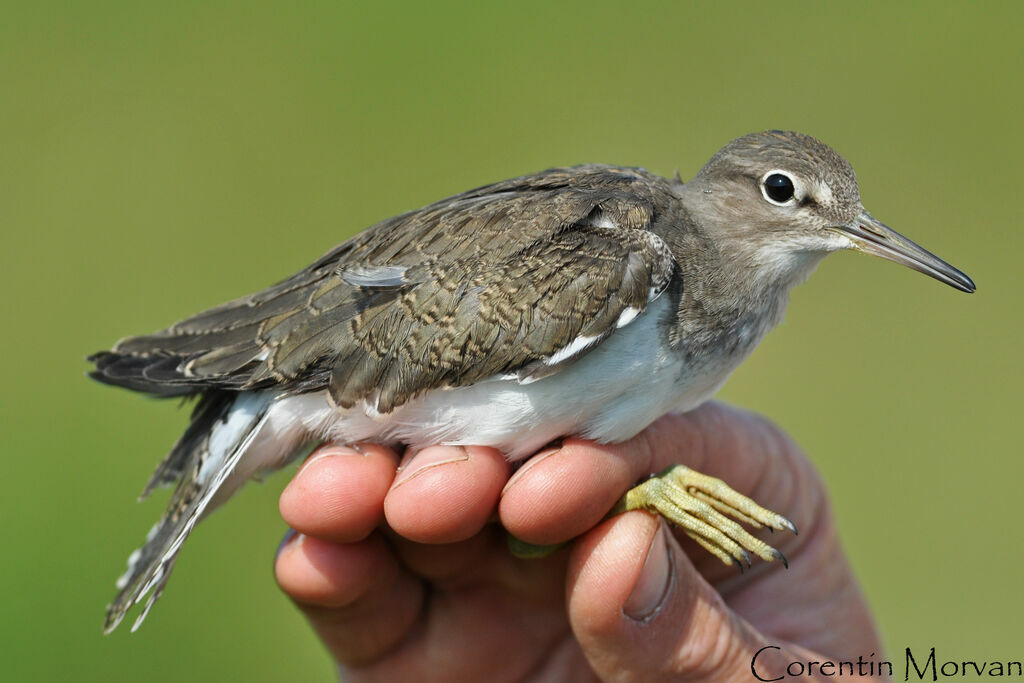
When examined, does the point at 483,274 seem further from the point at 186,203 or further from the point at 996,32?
the point at 996,32

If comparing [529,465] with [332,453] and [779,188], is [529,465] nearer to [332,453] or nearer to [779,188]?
[332,453]

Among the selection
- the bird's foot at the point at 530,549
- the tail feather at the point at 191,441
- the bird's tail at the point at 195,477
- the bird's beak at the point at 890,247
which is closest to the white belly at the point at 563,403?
the bird's tail at the point at 195,477

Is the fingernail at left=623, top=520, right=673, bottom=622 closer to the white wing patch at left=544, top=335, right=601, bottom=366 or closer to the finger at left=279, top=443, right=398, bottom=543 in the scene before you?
the white wing patch at left=544, top=335, right=601, bottom=366

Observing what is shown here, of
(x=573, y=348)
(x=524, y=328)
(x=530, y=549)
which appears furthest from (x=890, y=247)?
(x=530, y=549)

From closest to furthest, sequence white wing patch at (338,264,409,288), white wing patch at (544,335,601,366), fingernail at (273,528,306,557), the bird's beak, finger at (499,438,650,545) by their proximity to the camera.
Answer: white wing patch at (544,335,601,366), finger at (499,438,650,545), white wing patch at (338,264,409,288), the bird's beak, fingernail at (273,528,306,557)

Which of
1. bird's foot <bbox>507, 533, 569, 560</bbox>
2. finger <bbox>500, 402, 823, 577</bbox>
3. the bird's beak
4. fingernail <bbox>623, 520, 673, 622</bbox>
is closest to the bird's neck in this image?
the bird's beak

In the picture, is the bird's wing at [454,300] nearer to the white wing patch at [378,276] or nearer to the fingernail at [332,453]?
the white wing patch at [378,276]
